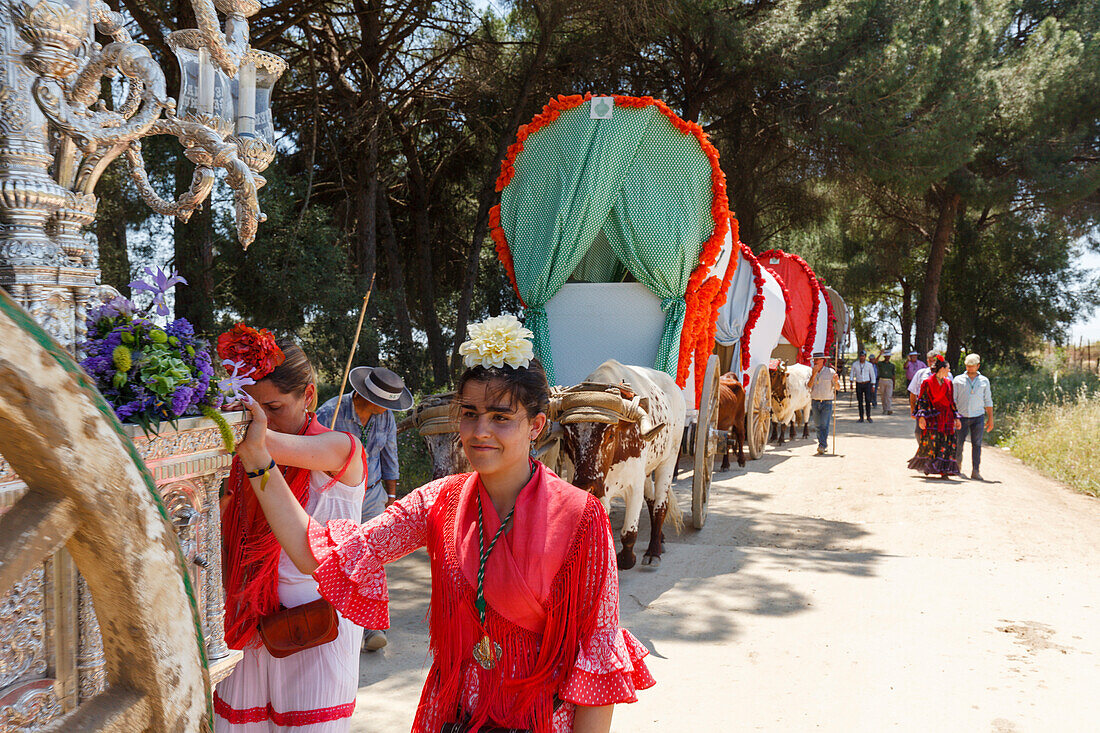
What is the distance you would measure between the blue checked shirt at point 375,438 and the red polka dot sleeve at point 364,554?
119 inches

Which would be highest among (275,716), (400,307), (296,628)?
Answer: (400,307)

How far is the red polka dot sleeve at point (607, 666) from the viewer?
1730 mm

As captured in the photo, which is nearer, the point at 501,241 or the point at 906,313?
the point at 501,241

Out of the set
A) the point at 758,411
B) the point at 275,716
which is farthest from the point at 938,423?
the point at 275,716

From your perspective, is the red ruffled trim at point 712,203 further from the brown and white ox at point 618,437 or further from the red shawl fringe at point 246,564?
the red shawl fringe at point 246,564

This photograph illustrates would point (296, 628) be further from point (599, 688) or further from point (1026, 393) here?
point (1026, 393)

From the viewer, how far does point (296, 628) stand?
2.42m

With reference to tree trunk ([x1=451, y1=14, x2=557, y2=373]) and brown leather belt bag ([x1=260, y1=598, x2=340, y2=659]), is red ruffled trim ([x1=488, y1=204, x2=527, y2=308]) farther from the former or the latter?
brown leather belt bag ([x1=260, y1=598, x2=340, y2=659])

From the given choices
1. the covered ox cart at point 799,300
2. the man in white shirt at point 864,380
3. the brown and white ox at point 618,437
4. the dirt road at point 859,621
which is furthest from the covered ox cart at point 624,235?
the man in white shirt at point 864,380

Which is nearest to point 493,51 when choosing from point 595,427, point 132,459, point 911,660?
point 595,427

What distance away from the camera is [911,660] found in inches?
184

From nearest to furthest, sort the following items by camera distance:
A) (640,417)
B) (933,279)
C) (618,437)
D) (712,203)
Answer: (640,417), (618,437), (712,203), (933,279)

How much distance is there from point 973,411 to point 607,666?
10.8m

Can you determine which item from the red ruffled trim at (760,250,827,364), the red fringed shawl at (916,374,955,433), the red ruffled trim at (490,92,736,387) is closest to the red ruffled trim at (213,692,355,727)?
the red ruffled trim at (490,92,736,387)
